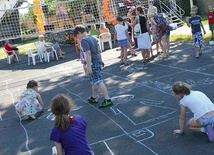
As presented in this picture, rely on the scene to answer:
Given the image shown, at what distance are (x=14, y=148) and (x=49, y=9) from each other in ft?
53.2

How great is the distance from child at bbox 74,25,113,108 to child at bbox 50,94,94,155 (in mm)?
3121

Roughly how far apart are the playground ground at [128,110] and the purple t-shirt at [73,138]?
4.30 feet

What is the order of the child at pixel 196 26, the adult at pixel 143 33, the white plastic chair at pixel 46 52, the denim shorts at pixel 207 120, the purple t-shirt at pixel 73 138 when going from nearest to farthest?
the purple t-shirt at pixel 73 138, the denim shorts at pixel 207 120, the child at pixel 196 26, the adult at pixel 143 33, the white plastic chair at pixel 46 52

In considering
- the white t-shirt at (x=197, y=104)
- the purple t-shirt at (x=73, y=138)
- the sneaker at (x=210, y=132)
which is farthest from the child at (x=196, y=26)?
the purple t-shirt at (x=73, y=138)

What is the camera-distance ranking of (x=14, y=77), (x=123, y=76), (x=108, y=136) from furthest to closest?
(x=14, y=77) < (x=123, y=76) < (x=108, y=136)

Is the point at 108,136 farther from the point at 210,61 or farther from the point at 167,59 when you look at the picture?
the point at 167,59

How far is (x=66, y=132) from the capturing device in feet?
12.0

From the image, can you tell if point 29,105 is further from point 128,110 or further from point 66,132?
point 66,132

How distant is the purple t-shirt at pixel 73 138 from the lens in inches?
143

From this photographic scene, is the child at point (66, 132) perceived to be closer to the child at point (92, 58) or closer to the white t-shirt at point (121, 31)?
the child at point (92, 58)

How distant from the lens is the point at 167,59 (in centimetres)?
1125

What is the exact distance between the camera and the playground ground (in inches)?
199

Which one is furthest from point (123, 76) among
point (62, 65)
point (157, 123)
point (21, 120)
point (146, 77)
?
point (62, 65)

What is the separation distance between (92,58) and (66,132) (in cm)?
353
